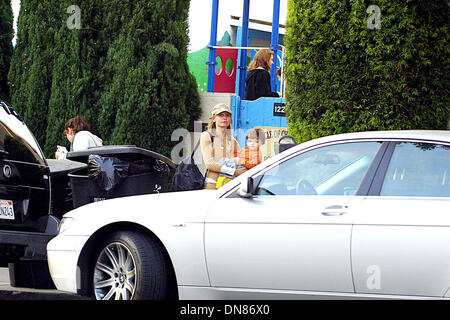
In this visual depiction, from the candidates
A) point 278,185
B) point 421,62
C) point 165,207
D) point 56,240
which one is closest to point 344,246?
point 278,185

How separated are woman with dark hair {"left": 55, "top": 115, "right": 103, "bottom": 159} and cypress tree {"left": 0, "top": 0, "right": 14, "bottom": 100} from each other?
129 inches

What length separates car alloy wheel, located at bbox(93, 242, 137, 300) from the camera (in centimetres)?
566

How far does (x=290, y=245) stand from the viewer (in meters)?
5.09

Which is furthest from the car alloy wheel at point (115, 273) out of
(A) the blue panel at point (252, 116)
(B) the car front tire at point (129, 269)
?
(A) the blue panel at point (252, 116)

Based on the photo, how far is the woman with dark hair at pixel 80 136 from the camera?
382 inches

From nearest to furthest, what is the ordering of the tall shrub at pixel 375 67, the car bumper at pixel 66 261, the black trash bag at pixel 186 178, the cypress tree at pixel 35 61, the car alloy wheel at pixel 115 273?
the car alloy wheel at pixel 115 273 → the car bumper at pixel 66 261 → the black trash bag at pixel 186 178 → the tall shrub at pixel 375 67 → the cypress tree at pixel 35 61

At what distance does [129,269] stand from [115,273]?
0.47ft

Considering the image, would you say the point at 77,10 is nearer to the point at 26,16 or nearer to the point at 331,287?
the point at 26,16

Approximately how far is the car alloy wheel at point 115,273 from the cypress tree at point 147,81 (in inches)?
236

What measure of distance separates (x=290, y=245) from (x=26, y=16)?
854 centimetres

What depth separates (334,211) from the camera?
5039mm

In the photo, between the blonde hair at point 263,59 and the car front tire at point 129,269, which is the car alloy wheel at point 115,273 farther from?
the blonde hair at point 263,59

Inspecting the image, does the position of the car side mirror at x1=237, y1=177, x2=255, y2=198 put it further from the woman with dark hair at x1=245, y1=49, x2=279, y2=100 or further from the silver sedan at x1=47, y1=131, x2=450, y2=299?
the woman with dark hair at x1=245, y1=49, x2=279, y2=100

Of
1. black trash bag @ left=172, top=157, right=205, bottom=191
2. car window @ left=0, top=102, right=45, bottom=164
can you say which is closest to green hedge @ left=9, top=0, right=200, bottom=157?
black trash bag @ left=172, top=157, right=205, bottom=191
